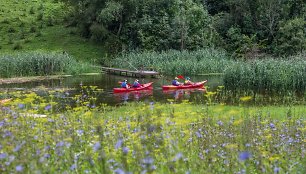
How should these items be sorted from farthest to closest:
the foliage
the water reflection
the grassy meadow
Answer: the foliage
the water reflection
the grassy meadow

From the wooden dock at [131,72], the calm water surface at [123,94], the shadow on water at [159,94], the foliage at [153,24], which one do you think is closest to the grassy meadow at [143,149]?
the shadow on water at [159,94]

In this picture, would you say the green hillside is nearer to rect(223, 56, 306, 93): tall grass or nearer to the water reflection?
the water reflection

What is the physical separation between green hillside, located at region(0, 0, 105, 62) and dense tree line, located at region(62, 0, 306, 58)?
1.73m

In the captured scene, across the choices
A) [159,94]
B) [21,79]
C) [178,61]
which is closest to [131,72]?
[178,61]

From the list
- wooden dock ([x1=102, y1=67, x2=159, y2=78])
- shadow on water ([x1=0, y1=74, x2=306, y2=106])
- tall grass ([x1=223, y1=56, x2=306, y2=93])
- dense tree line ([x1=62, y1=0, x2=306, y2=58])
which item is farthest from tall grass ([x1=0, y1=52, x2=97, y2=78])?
tall grass ([x1=223, y1=56, x2=306, y2=93])

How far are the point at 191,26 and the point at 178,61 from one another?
32.7 ft

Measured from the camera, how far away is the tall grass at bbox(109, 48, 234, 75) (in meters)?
31.7

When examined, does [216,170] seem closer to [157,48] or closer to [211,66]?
[211,66]

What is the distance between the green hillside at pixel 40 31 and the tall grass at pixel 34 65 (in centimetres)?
651

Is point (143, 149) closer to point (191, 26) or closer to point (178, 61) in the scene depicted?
point (178, 61)

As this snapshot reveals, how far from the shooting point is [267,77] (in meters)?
19.5

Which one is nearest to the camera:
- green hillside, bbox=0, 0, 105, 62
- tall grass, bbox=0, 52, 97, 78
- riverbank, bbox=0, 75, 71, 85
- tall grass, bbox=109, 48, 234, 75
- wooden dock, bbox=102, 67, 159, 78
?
riverbank, bbox=0, 75, 71, 85

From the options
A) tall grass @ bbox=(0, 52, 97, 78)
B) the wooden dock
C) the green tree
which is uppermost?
the green tree

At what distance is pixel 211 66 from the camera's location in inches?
1265
